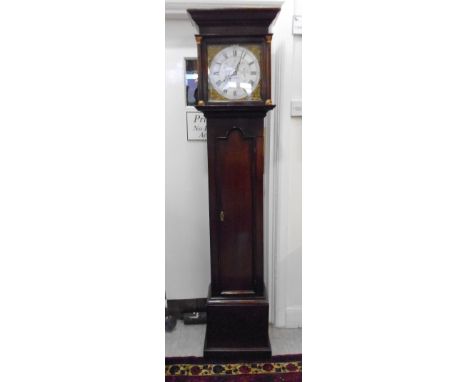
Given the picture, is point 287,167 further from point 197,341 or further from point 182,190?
point 197,341

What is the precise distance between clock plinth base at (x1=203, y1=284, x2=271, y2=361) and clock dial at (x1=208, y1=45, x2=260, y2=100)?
0.97 meters

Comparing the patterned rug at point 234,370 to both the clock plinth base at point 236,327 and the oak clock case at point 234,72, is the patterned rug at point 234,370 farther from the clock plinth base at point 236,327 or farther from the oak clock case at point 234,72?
the oak clock case at point 234,72

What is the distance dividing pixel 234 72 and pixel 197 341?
1365 millimetres

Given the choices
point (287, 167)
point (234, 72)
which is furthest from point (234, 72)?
point (287, 167)

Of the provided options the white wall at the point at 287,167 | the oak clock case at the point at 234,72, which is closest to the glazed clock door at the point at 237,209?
the oak clock case at the point at 234,72

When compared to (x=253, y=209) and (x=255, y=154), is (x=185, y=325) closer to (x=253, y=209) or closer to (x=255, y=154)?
(x=253, y=209)

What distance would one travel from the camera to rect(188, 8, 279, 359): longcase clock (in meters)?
1.59

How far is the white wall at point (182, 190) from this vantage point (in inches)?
77.2

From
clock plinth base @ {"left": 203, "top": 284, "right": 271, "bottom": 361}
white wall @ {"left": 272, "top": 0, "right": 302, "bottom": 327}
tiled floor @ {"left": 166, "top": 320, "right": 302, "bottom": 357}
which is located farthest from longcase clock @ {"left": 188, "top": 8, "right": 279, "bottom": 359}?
white wall @ {"left": 272, "top": 0, "right": 302, "bottom": 327}

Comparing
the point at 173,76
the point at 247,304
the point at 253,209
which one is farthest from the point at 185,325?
the point at 173,76

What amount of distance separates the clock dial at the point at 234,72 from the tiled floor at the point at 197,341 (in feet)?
4.08

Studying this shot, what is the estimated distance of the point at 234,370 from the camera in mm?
1607

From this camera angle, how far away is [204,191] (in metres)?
2.04
